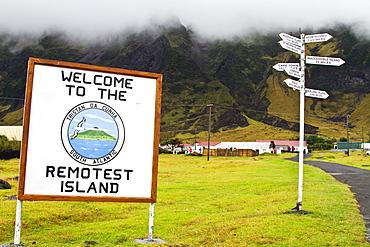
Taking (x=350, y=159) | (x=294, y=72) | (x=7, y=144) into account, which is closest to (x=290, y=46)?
(x=294, y=72)

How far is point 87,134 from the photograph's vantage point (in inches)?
320

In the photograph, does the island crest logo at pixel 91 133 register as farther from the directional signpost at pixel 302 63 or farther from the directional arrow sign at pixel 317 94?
the directional arrow sign at pixel 317 94

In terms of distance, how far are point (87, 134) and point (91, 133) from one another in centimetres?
9

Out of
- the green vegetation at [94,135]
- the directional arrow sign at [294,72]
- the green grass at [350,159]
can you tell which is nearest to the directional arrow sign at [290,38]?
the directional arrow sign at [294,72]

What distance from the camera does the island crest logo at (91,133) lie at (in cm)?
809

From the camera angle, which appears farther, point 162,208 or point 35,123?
point 162,208

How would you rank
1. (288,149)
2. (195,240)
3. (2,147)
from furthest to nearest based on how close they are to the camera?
(288,149) < (2,147) < (195,240)

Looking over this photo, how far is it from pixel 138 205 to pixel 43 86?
894 centimetres

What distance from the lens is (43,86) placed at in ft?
26.5

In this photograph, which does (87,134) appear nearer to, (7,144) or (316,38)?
(316,38)

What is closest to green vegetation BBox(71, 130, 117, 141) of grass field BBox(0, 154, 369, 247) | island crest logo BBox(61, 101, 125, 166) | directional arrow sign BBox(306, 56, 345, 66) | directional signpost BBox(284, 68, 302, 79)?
island crest logo BBox(61, 101, 125, 166)

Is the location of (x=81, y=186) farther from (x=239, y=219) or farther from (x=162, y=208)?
(x=162, y=208)

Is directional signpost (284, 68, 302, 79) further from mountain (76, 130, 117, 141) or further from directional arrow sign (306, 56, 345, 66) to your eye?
mountain (76, 130, 117, 141)

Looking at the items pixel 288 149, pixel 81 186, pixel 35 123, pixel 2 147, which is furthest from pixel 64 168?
pixel 288 149
